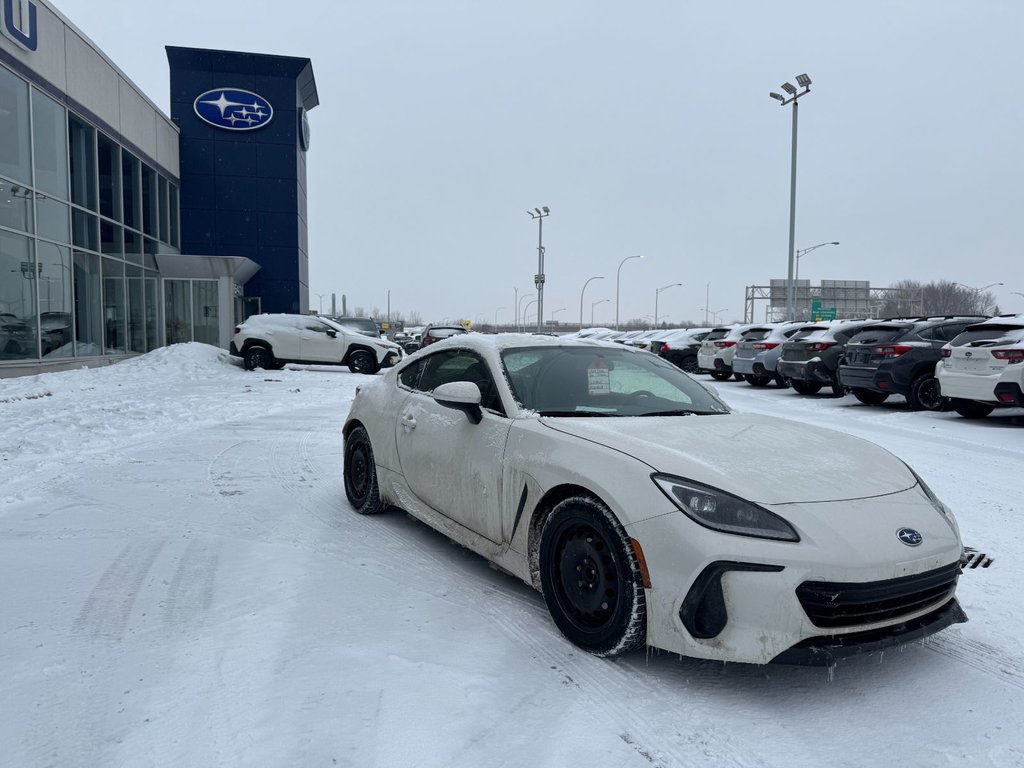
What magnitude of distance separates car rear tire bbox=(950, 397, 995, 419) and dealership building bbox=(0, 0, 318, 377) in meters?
17.2

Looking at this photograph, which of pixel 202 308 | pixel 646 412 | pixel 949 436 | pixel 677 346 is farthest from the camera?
pixel 202 308

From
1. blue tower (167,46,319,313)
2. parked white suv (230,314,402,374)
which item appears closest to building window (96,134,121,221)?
parked white suv (230,314,402,374)

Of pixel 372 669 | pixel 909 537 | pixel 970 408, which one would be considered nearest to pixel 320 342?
pixel 970 408

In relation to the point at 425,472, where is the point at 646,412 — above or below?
above

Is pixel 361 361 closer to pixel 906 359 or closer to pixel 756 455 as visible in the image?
pixel 906 359

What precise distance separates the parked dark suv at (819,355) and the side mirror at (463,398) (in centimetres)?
1154

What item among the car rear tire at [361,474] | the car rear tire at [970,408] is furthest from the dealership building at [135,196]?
the car rear tire at [970,408]

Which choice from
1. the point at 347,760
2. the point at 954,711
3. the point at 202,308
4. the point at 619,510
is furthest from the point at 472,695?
the point at 202,308

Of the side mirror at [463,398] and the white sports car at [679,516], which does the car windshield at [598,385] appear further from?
the side mirror at [463,398]

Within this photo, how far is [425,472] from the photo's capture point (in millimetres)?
4363

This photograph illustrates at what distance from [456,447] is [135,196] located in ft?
79.1

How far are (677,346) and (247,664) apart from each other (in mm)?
20989

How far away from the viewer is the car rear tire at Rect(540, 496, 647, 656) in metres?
2.83

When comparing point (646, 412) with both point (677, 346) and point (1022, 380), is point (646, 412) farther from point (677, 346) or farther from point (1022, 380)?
point (677, 346)
